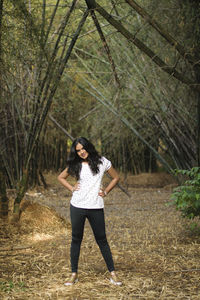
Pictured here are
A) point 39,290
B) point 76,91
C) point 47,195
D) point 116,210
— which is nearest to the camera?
point 39,290

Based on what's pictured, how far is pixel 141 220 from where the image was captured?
18.5ft

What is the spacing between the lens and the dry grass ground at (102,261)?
2705mm

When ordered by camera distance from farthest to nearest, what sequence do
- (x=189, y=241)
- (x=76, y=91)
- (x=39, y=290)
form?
(x=76, y=91), (x=189, y=241), (x=39, y=290)

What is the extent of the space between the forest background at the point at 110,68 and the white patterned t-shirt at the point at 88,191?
1.17 m

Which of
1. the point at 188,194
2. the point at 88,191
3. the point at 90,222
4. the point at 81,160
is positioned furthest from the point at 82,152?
the point at 188,194

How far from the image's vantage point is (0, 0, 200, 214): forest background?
3926 millimetres

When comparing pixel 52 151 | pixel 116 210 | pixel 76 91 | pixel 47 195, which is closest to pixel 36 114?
pixel 116 210

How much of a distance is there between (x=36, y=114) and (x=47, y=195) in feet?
13.3

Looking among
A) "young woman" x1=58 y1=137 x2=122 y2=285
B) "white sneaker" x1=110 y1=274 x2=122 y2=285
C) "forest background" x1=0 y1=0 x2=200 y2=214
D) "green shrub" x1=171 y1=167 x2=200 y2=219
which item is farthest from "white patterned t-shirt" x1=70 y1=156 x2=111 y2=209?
"forest background" x1=0 y1=0 x2=200 y2=214

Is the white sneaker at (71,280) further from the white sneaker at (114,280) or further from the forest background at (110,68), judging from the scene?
the forest background at (110,68)

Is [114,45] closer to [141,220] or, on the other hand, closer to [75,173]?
[141,220]

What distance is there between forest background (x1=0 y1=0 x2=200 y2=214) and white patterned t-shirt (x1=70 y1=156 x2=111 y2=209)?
1.17 m

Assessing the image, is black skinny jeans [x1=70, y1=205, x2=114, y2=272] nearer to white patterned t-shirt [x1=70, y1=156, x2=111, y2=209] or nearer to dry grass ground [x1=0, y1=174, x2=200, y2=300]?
white patterned t-shirt [x1=70, y1=156, x2=111, y2=209]

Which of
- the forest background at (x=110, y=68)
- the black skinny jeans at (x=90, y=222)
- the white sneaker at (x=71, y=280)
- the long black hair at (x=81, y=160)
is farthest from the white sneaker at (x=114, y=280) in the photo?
the forest background at (x=110, y=68)
